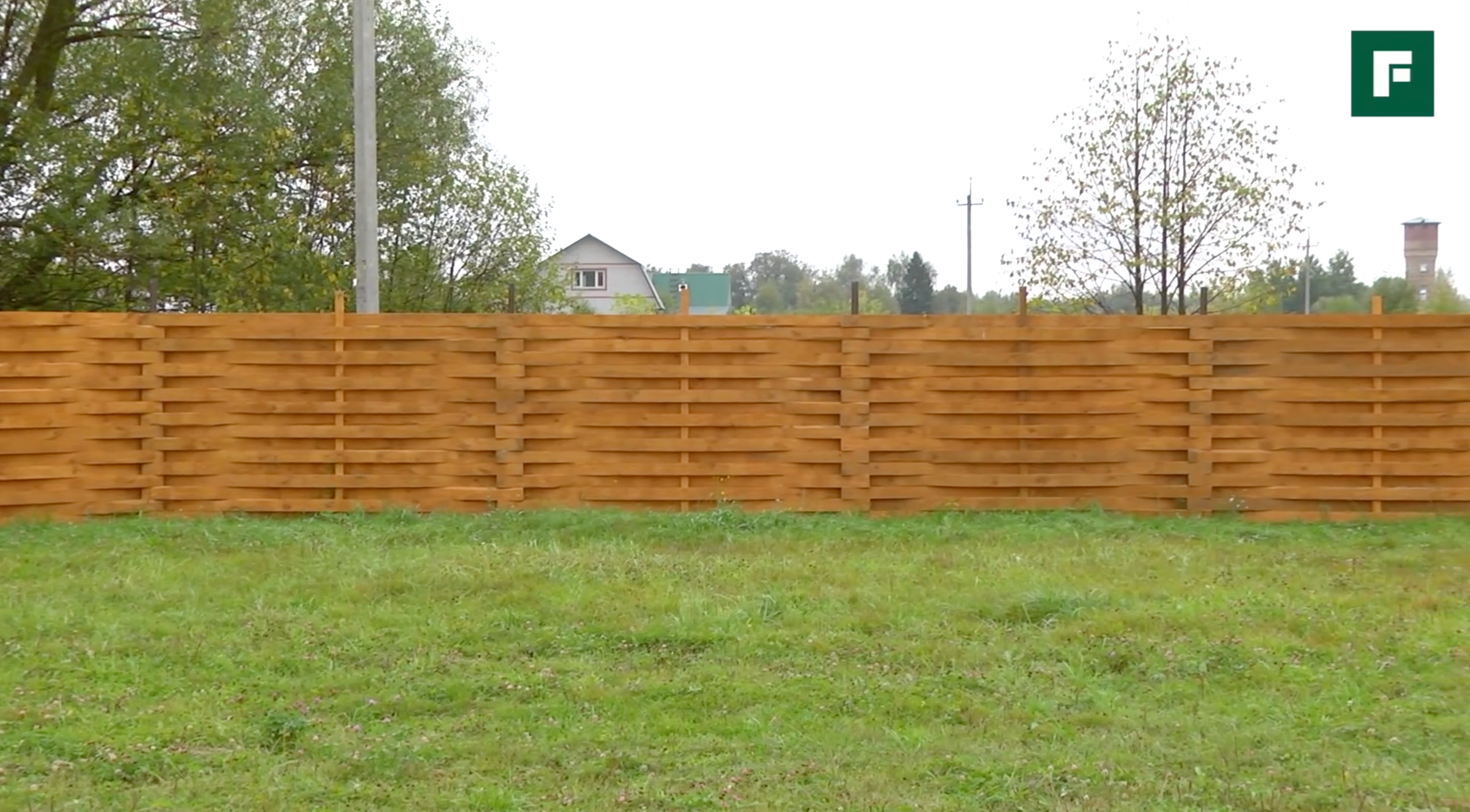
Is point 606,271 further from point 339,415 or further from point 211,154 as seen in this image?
point 339,415

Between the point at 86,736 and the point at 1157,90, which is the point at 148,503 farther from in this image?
the point at 1157,90

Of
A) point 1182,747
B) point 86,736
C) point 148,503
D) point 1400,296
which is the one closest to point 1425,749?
point 1182,747

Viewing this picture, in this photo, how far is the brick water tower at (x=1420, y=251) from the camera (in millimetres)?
23219

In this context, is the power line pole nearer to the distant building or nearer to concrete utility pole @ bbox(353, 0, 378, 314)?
concrete utility pole @ bbox(353, 0, 378, 314)

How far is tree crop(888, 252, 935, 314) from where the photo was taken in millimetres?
35625

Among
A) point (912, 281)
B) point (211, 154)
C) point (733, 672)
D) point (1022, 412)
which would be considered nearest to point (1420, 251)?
point (912, 281)

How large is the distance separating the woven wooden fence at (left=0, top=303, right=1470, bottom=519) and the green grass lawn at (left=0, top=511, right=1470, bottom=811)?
1.12 metres

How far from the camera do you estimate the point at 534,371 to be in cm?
1023

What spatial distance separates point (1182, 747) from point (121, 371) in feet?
27.9

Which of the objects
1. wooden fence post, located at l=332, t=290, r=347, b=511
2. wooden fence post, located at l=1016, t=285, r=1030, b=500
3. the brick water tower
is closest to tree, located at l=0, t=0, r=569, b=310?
wooden fence post, located at l=332, t=290, r=347, b=511

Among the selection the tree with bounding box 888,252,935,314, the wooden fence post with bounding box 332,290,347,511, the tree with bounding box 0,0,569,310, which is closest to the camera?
the wooden fence post with bounding box 332,290,347,511

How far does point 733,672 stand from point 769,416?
459cm

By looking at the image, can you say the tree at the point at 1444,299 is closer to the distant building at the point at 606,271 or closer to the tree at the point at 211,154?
the tree at the point at 211,154

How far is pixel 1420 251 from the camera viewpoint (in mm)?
27406
